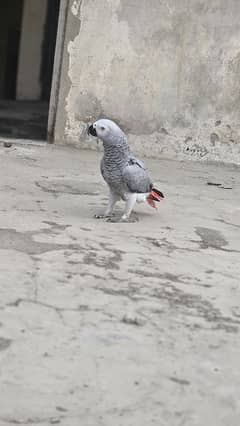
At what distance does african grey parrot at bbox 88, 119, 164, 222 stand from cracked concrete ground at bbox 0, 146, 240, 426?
0.70 feet

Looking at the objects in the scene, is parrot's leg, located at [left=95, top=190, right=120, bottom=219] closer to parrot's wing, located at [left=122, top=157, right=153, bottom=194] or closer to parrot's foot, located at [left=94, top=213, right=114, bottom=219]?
parrot's foot, located at [left=94, top=213, right=114, bottom=219]

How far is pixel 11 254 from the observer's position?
10.8 ft

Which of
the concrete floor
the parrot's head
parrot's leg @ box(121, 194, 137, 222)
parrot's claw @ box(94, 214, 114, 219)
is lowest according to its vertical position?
the concrete floor

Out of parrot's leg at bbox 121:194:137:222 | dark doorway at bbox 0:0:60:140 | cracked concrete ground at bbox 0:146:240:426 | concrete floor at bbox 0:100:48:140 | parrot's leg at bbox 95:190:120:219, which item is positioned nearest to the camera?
cracked concrete ground at bbox 0:146:240:426

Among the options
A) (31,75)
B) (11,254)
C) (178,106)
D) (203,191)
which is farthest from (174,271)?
(31,75)

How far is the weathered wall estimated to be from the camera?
6.86 m

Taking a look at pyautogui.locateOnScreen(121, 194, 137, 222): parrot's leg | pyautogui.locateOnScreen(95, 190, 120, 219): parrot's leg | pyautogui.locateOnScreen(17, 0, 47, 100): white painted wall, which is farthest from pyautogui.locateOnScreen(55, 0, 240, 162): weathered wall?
pyautogui.locateOnScreen(17, 0, 47, 100): white painted wall

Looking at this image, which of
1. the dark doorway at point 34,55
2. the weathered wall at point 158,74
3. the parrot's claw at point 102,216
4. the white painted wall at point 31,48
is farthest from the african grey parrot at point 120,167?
the white painted wall at point 31,48

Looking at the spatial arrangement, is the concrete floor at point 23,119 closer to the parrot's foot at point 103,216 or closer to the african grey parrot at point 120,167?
the parrot's foot at point 103,216

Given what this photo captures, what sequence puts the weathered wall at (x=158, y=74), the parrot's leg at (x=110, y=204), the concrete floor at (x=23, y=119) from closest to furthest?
the parrot's leg at (x=110, y=204)
the weathered wall at (x=158, y=74)
the concrete floor at (x=23, y=119)

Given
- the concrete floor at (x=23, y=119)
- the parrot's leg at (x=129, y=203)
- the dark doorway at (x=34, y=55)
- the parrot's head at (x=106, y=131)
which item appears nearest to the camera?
the parrot's head at (x=106, y=131)

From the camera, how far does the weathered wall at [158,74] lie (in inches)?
270

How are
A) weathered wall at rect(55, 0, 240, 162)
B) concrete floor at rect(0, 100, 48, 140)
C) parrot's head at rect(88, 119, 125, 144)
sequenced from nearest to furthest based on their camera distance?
parrot's head at rect(88, 119, 125, 144) → weathered wall at rect(55, 0, 240, 162) → concrete floor at rect(0, 100, 48, 140)

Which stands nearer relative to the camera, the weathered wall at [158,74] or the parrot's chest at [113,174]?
the parrot's chest at [113,174]
